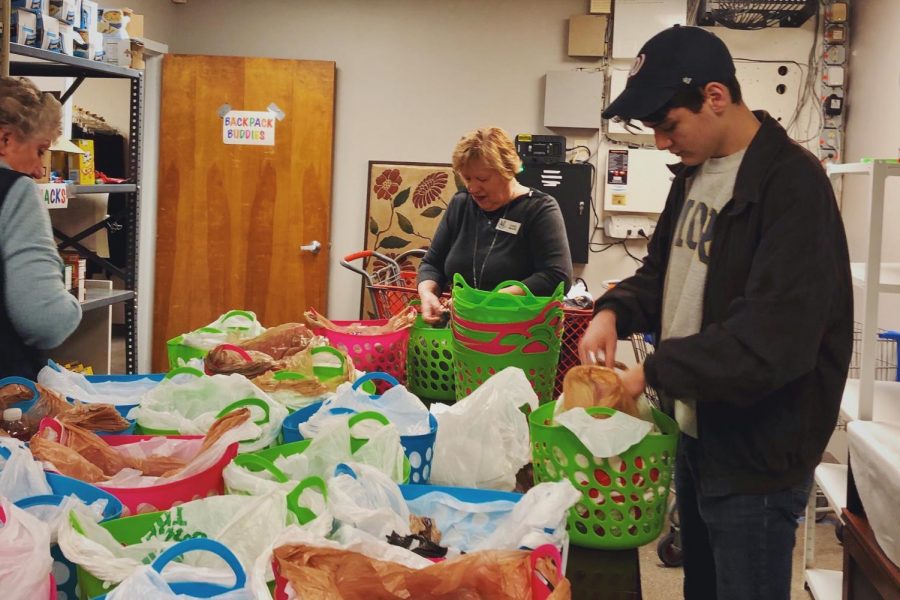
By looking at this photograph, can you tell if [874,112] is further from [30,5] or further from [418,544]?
[418,544]

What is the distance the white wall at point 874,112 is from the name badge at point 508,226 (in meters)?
2.17

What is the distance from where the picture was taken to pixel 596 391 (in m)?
1.42

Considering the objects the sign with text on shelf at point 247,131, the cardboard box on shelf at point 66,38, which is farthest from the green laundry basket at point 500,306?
the sign with text on shelf at point 247,131

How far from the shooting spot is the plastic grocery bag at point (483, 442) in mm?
1454

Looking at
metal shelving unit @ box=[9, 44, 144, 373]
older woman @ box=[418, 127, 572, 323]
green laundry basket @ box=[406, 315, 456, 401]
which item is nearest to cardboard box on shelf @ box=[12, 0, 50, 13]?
metal shelving unit @ box=[9, 44, 144, 373]

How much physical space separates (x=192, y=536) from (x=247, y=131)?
4550 mm

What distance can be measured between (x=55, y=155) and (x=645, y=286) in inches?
102

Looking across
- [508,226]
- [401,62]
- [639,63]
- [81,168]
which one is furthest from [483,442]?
[401,62]

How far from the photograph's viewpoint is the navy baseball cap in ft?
4.39

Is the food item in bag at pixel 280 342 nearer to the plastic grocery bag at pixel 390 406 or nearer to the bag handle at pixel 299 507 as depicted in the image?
the plastic grocery bag at pixel 390 406

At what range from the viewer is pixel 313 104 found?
5273 millimetres

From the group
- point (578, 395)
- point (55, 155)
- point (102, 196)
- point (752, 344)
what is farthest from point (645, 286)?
point (102, 196)

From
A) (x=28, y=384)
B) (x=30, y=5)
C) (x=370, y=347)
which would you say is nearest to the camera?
(x=28, y=384)

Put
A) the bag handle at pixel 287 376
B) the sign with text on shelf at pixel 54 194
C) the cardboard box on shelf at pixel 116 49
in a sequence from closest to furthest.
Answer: the bag handle at pixel 287 376, the sign with text on shelf at pixel 54 194, the cardboard box on shelf at pixel 116 49
